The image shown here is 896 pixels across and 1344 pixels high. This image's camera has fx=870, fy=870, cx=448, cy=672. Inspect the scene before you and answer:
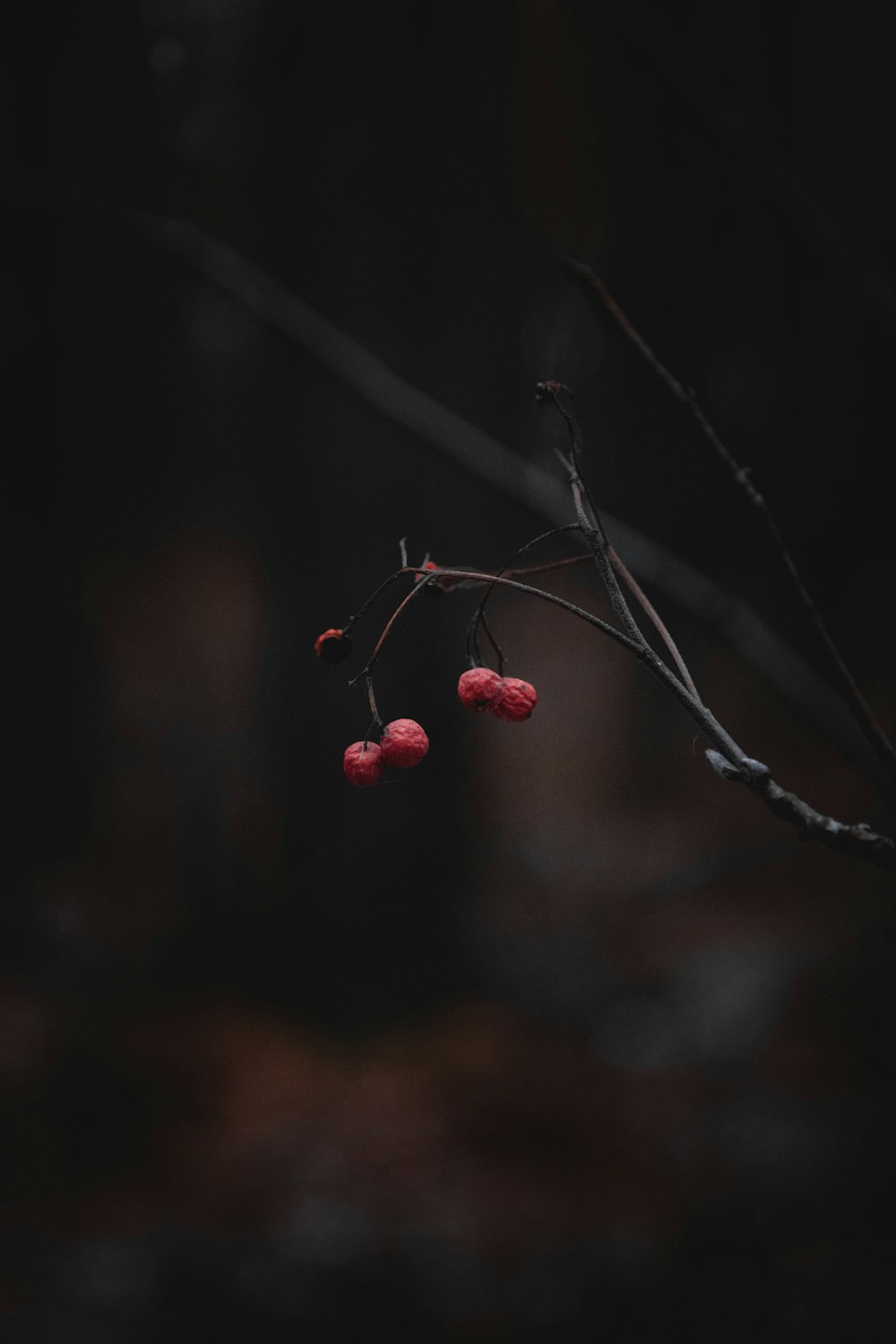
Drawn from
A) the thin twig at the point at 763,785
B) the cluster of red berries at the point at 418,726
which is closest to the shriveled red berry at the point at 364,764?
the cluster of red berries at the point at 418,726

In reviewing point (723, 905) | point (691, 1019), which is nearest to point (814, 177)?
point (691, 1019)

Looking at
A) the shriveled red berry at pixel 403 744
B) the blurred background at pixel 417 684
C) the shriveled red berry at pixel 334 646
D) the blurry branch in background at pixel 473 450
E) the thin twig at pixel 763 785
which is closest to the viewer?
the thin twig at pixel 763 785

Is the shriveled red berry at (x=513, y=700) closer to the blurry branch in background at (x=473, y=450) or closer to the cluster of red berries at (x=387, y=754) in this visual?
the cluster of red berries at (x=387, y=754)

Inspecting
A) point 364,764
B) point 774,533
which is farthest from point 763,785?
point 364,764

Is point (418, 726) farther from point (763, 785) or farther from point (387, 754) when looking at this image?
point (763, 785)

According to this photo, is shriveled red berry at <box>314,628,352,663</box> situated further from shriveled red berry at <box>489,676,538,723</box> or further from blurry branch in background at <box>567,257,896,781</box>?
blurry branch in background at <box>567,257,896,781</box>

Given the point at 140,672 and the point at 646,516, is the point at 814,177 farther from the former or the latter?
the point at 140,672
